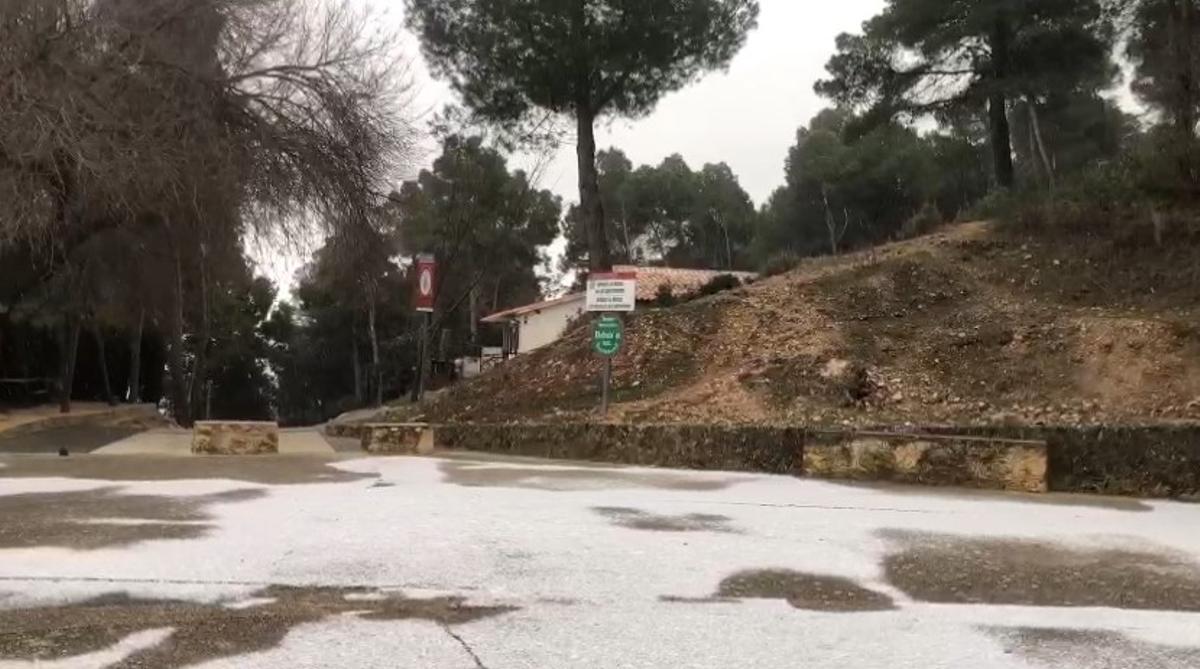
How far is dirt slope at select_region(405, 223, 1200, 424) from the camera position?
14.2 meters

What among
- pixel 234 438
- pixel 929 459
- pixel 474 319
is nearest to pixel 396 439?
pixel 234 438

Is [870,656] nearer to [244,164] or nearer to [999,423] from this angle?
[999,423]

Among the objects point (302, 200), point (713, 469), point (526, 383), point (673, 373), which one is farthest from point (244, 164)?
point (713, 469)

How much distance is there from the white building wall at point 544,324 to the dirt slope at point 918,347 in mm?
22516

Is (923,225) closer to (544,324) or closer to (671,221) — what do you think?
(544,324)

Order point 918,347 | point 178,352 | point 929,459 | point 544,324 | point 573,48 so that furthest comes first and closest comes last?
point 544,324 → point 178,352 → point 573,48 → point 918,347 → point 929,459

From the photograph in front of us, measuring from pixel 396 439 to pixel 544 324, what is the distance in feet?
103

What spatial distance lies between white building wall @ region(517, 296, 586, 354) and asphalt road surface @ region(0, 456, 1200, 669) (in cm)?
3449

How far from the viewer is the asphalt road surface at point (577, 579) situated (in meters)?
4.84

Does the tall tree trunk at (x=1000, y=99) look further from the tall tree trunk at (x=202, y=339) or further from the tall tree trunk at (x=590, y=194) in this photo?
the tall tree trunk at (x=202, y=339)

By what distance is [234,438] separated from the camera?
12906mm

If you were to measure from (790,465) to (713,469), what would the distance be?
91cm

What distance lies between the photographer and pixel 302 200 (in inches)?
656

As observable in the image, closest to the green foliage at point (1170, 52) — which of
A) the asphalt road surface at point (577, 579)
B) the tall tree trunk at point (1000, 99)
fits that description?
the tall tree trunk at point (1000, 99)
